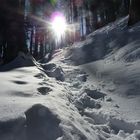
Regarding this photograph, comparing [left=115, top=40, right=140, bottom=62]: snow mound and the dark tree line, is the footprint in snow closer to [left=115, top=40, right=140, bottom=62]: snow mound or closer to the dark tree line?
[left=115, top=40, right=140, bottom=62]: snow mound

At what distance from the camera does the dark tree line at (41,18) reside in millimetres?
11000

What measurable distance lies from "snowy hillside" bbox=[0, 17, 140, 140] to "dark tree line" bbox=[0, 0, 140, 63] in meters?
1.49

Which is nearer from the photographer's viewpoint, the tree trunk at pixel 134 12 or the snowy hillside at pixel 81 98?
the snowy hillside at pixel 81 98

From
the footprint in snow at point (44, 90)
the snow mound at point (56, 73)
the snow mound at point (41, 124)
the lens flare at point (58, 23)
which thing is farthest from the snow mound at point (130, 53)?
the lens flare at point (58, 23)

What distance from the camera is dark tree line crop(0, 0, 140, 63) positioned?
11.0 meters

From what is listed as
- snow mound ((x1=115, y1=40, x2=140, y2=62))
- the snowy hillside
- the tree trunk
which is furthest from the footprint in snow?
the tree trunk

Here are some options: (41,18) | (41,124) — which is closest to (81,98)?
(41,124)

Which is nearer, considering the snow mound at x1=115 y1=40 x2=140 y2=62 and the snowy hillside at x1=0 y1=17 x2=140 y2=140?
the snowy hillside at x1=0 y1=17 x2=140 y2=140

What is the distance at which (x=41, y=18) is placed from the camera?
3244 centimetres

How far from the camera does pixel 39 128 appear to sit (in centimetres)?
342

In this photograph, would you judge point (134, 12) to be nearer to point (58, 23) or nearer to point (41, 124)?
point (41, 124)

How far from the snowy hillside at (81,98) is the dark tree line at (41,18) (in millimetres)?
1487

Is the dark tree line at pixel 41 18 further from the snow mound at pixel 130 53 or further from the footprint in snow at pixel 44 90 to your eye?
the footprint in snow at pixel 44 90

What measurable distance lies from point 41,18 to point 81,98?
89.2 ft
